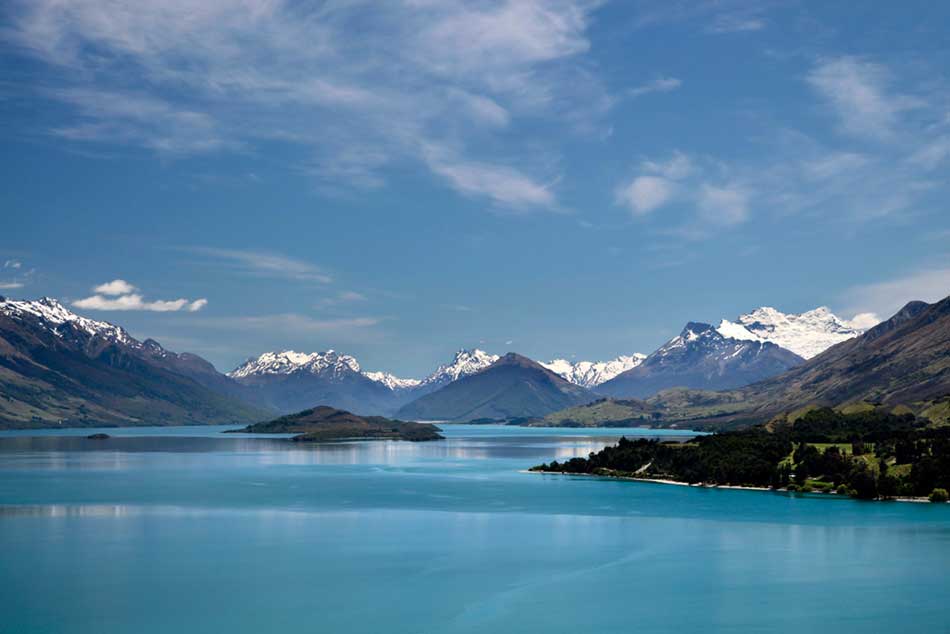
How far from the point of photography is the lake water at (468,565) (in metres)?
74.5

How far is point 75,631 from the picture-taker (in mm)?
68938

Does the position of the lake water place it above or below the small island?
below

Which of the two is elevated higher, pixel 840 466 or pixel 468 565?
pixel 840 466

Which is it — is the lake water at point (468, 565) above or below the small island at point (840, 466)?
below

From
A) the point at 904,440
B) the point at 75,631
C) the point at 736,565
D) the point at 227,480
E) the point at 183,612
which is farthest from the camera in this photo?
the point at 227,480

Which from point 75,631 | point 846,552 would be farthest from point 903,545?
point 75,631

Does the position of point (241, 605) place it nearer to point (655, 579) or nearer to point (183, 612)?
point (183, 612)

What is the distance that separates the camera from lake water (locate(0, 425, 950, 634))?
7450cm

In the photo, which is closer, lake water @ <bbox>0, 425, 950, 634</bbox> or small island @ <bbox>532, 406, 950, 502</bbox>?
lake water @ <bbox>0, 425, 950, 634</bbox>

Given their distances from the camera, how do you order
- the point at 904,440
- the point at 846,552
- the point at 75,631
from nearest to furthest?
the point at 75,631
the point at 846,552
the point at 904,440

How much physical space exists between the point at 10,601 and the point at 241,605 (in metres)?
17.9

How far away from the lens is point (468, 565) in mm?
96438

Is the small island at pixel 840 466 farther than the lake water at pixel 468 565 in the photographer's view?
Yes

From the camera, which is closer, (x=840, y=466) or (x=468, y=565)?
(x=468, y=565)
